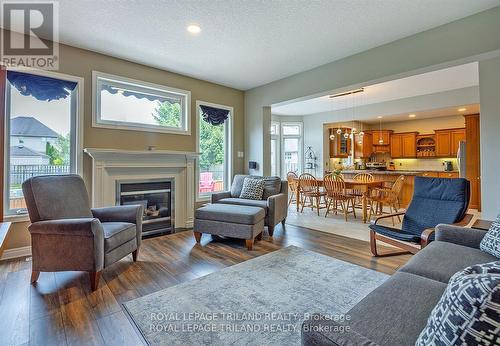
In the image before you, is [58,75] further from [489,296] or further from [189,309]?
[489,296]

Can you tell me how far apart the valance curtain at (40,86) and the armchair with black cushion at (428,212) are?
4.38m

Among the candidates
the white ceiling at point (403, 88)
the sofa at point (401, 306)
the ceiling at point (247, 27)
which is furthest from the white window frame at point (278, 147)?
the sofa at point (401, 306)

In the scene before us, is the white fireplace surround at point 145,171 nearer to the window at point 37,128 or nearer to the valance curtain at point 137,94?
the window at point 37,128

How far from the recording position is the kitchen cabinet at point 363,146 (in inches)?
316

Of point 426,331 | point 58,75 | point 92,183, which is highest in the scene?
point 58,75

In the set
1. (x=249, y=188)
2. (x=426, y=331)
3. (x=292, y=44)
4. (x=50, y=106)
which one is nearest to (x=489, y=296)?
(x=426, y=331)

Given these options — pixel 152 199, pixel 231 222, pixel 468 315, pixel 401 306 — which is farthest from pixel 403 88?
pixel 468 315

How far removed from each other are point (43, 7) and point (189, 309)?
330 cm

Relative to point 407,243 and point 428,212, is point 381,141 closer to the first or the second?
point 428,212

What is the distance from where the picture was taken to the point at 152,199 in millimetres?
4148

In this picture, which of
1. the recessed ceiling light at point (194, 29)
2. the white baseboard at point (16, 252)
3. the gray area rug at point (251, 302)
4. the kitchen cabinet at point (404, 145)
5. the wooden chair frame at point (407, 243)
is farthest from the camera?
the kitchen cabinet at point (404, 145)

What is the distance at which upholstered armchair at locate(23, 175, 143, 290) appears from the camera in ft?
7.27

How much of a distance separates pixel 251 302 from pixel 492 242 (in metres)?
1.84

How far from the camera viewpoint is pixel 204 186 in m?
4.88
